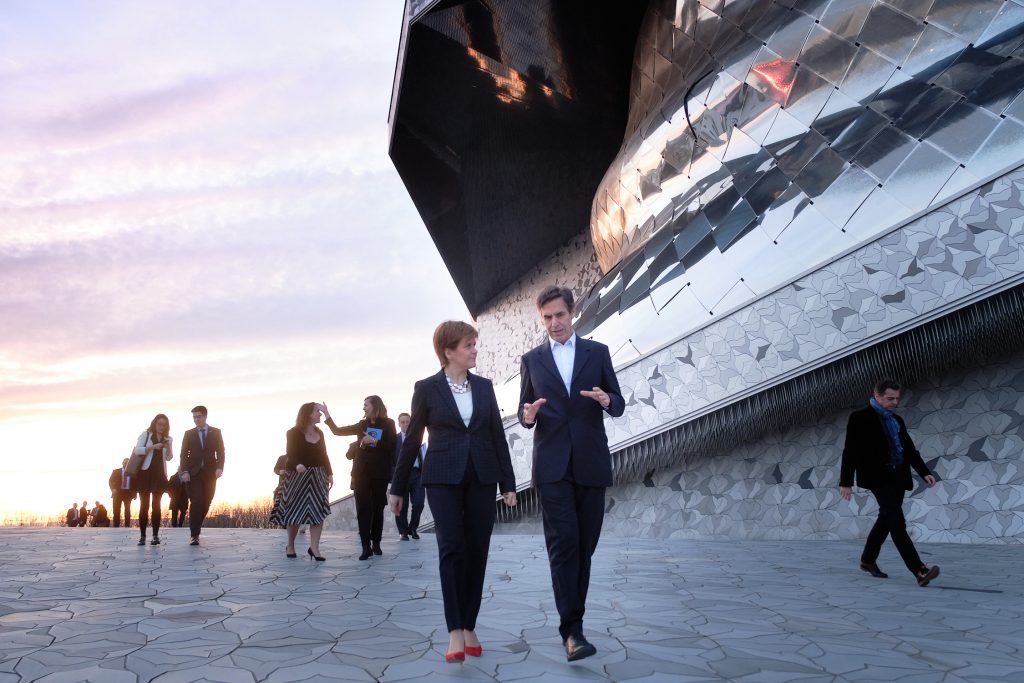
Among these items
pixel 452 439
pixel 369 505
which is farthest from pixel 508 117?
pixel 452 439

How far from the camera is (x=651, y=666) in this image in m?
3.57

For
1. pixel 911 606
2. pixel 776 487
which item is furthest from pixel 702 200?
pixel 911 606

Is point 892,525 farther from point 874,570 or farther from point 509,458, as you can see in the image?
point 509,458

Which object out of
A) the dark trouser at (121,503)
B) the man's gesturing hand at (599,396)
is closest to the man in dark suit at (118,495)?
the dark trouser at (121,503)

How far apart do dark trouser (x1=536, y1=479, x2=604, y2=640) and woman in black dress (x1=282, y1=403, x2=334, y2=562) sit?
5013 millimetres

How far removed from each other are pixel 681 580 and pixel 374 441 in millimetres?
3573

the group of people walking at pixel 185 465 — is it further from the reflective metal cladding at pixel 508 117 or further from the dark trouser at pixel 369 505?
the reflective metal cladding at pixel 508 117

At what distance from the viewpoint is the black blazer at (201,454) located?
9953 mm

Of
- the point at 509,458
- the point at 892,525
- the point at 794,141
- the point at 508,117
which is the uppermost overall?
the point at 508,117

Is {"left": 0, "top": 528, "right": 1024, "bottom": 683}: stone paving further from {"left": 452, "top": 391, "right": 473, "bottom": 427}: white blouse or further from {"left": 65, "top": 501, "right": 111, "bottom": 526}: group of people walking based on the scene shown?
{"left": 65, "top": 501, "right": 111, "bottom": 526}: group of people walking

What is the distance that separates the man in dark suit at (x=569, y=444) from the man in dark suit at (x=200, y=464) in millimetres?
6971

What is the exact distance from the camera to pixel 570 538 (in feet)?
12.4

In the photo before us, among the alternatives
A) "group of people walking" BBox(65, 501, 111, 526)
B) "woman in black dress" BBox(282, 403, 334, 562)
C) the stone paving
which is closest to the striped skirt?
"woman in black dress" BBox(282, 403, 334, 562)

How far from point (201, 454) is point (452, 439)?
698 cm
